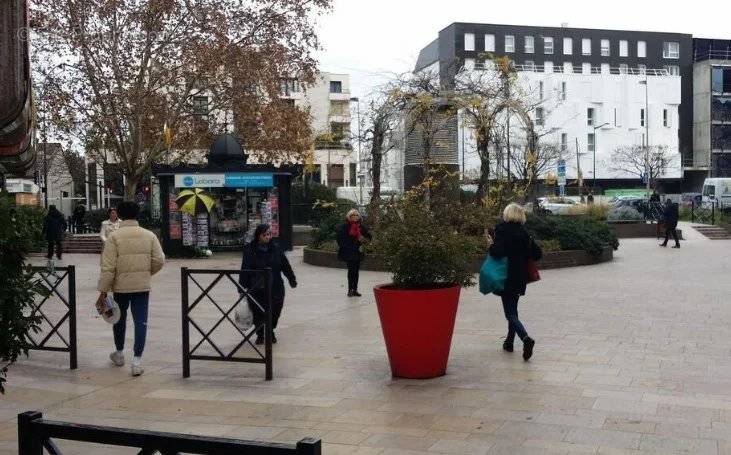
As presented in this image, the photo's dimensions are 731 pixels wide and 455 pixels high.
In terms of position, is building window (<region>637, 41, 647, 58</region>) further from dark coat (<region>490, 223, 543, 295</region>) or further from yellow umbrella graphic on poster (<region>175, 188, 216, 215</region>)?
dark coat (<region>490, 223, 543, 295</region>)

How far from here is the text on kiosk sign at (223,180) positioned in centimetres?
2475

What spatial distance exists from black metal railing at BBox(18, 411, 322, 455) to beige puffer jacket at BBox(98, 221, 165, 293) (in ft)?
17.5

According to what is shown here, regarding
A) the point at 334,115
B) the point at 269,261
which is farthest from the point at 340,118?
the point at 269,261

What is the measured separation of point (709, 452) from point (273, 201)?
21238 mm

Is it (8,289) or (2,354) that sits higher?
(8,289)

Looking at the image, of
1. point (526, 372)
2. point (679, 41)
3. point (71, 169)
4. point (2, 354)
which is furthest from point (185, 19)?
point (679, 41)

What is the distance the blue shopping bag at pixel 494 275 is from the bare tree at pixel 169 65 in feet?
Result: 69.6

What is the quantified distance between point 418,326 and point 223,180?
18.4 metres

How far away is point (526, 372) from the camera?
24.8 feet

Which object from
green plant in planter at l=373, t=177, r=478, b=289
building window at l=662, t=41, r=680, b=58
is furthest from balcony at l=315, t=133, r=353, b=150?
building window at l=662, t=41, r=680, b=58

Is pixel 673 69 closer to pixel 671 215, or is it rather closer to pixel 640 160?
pixel 640 160

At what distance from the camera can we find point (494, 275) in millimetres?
8297

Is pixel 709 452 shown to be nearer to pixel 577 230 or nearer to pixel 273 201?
pixel 577 230

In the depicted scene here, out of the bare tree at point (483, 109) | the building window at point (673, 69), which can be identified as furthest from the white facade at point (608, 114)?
the bare tree at point (483, 109)
